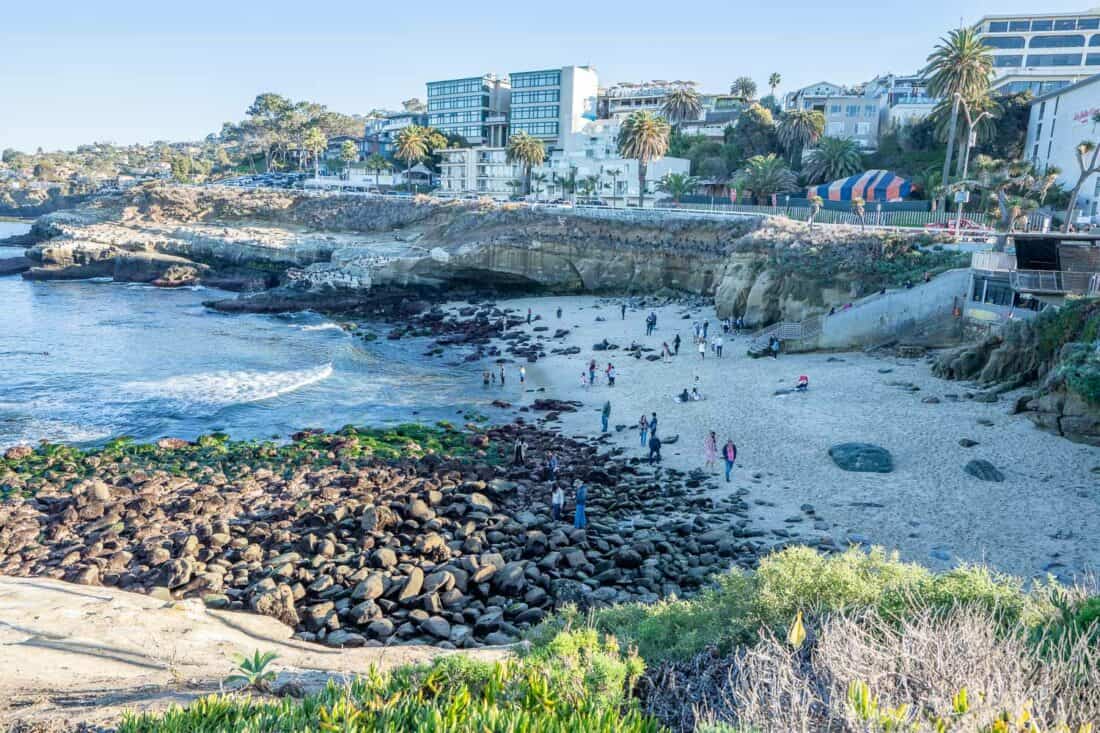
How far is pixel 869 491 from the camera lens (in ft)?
60.0

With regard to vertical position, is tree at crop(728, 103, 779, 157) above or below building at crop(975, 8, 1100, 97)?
below

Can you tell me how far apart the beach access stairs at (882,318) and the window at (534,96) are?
239 feet

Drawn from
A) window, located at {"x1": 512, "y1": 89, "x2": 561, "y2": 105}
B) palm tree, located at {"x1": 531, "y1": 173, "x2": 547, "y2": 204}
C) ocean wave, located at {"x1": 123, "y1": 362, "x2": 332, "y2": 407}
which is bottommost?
ocean wave, located at {"x1": 123, "y1": 362, "x2": 332, "y2": 407}

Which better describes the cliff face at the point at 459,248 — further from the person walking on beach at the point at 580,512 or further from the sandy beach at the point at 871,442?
the person walking on beach at the point at 580,512

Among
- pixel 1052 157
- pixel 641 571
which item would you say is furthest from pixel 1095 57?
pixel 641 571

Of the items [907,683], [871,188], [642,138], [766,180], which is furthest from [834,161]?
[907,683]

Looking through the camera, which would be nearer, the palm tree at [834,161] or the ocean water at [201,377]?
the ocean water at [201,377]

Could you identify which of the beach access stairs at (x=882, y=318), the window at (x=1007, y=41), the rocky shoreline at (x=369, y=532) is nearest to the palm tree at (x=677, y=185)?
the beach access stairs at (x=882, y=318)

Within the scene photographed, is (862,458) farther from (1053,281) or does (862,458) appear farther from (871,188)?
(871,188)

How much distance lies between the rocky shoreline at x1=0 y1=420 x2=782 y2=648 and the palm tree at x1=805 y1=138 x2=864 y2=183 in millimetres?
46341

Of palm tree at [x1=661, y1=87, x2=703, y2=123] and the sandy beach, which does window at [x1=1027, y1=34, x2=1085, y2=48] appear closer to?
palm tree at [x1=661, y1=87, x2=703, y2=123]

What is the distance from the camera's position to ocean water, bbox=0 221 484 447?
91.9ft

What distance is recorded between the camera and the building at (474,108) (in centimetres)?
10244

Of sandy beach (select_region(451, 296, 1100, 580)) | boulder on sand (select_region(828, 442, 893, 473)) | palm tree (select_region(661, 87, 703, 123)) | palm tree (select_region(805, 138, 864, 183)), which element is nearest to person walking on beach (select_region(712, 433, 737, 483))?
sandy beach (select_region(451, 296, 1100, 580))
